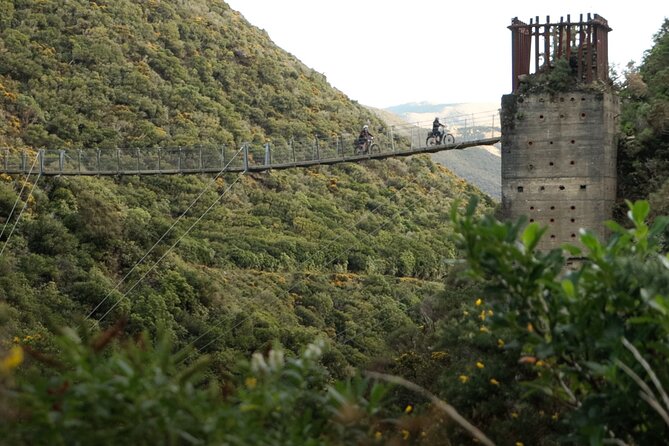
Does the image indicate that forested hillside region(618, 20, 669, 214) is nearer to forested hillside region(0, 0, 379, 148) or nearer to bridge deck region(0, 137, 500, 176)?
bridge deck region(0, 137, 500, 176)

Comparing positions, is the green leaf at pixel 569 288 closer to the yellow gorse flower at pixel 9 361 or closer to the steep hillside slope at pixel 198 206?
the yellow gorse flower at pixel 9 361

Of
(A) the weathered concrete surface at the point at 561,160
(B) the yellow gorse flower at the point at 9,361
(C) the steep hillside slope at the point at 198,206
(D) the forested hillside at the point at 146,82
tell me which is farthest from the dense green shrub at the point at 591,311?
(D) the forested hillside at the point at 146,82

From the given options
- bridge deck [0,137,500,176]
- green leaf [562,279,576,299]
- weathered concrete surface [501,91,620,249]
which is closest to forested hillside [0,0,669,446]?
green leaf [562,279,576,299]

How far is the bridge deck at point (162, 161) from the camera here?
72.3 ft

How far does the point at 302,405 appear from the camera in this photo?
743cm

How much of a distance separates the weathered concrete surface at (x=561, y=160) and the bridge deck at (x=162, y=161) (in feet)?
3.86

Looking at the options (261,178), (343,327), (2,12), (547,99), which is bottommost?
(343,327)

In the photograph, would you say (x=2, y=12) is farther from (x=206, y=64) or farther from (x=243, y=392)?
(x=243, y=392)

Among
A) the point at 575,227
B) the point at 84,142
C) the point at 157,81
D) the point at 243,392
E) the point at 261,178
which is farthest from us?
the point at 157,81

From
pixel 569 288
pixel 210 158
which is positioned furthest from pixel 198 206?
pixel 569 288

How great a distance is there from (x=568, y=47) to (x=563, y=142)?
162 centimetres

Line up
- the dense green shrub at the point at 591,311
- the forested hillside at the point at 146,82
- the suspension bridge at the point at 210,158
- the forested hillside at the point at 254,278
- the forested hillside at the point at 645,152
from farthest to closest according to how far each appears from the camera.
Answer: the forested hillside at the point at 146,82 < the suspension bridge at the point at 210,158 < the forested hillside at the point at 645,152 < the dense green shrub at the point at 591,311 < the forested hillside at the point at 254,278

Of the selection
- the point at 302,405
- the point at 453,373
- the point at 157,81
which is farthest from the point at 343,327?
the point at 302,405

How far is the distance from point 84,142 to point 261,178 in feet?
18.9
